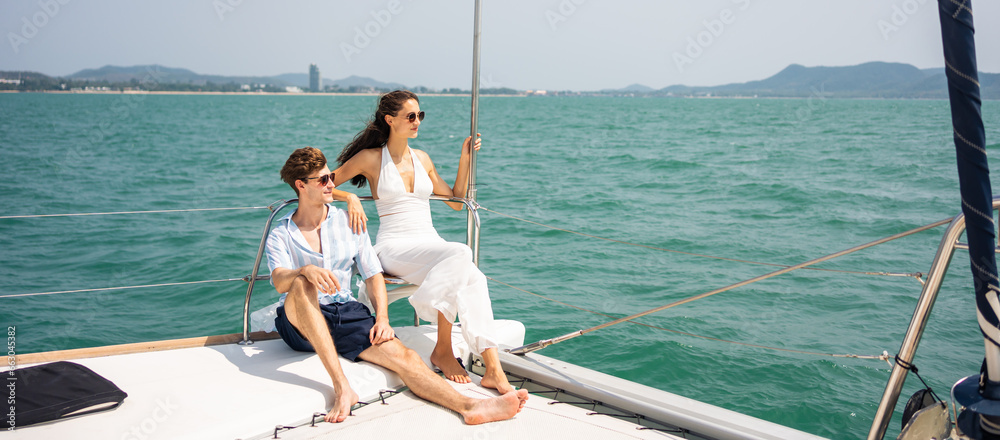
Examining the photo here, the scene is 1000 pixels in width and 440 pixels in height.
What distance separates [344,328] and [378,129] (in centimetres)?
112

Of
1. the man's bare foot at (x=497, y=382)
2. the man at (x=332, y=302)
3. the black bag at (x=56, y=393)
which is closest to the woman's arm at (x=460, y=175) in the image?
the man at (x=332, y=302)

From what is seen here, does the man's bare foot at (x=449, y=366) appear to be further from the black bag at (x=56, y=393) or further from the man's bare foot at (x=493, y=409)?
the black bag at (x=56, y=393)

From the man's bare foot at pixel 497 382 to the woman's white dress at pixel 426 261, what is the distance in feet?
0.35

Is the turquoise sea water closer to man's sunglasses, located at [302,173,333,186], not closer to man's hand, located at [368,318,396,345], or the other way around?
man's hand, located at [368,318,396,345]

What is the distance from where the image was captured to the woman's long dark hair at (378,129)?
134 inches

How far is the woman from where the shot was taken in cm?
283

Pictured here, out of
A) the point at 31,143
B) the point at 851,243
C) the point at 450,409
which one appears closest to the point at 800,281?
the point at 851,243

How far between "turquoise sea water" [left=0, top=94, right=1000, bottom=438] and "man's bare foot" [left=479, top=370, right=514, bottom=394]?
248 centimetres

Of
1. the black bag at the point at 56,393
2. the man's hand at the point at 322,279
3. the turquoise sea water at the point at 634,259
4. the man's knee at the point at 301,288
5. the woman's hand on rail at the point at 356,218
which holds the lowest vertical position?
the turquoise sea water at the point at 634,259

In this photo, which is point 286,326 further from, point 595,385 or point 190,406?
point 595,385

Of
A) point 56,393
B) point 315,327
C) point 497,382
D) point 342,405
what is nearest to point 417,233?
point 315,327

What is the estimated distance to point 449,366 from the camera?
2.90 meters

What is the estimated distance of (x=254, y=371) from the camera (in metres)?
2.74

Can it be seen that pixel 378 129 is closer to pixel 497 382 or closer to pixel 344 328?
pixel 344 328
